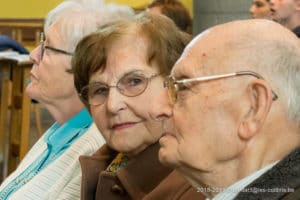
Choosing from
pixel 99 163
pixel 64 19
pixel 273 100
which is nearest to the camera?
pixel 273 100

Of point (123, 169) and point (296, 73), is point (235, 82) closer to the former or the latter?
point (296, 73)

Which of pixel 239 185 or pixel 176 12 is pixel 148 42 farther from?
pixel 176 12

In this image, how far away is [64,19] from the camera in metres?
2.13

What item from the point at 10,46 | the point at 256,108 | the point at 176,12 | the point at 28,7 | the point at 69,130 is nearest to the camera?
the point at 256,108

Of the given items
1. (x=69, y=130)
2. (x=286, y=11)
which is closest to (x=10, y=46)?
(x=286, y=11)

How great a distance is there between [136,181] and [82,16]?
741mm

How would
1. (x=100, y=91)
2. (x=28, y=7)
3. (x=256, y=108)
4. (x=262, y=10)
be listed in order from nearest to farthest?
(x=256, y=108) < (x=100, y=91) < (x=262, y=10) < (x=28, y=7)

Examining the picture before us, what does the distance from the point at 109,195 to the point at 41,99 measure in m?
0.70

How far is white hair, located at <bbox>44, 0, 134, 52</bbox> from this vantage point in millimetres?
2059

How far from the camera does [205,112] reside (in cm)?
118

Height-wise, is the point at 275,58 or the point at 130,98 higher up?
the point at 275,58

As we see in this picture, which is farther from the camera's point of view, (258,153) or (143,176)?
(143,176)

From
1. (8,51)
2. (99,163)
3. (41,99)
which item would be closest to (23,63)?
(8,51)

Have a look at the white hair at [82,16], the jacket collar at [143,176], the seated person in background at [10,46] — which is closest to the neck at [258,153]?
the jacket collar at [143,176]
